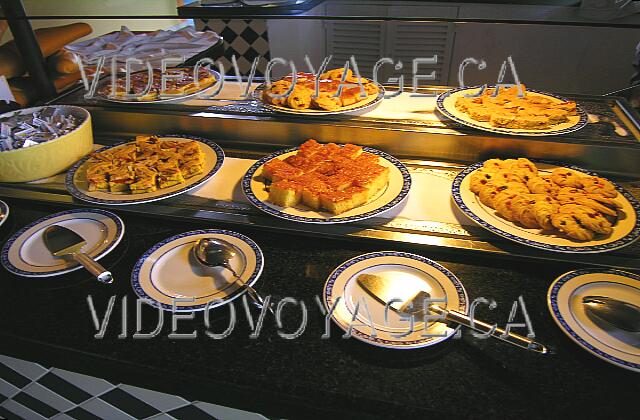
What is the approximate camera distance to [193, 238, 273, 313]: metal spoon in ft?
3.20

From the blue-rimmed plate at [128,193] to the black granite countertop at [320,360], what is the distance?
0.25 meters

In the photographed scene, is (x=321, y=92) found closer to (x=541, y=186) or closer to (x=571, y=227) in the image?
(x=541, y=186)

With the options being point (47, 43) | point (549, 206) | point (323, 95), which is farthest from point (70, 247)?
point (47, 43)

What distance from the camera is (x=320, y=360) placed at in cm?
84

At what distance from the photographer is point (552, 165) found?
1.27 meters

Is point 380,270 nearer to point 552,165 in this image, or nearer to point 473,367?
point 473,367

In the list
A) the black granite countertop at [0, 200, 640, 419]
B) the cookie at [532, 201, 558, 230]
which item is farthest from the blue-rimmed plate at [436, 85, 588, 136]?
the black granite countertop at [0, 200, 640, 419]

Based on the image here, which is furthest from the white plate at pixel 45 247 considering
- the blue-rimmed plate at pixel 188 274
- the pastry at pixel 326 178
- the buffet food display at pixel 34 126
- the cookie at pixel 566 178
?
the cookie at pixel 566 178

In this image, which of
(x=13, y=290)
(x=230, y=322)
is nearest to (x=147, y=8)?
(x=13, y=290)

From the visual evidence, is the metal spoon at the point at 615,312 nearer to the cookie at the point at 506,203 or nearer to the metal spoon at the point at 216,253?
the cookie at the point at 506,203

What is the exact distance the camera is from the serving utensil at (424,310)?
817 mm

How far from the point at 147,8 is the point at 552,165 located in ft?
4.30

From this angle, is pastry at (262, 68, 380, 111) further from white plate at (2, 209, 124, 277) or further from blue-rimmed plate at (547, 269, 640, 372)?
blue-rimmed plate at (547, 269, 640, 372)

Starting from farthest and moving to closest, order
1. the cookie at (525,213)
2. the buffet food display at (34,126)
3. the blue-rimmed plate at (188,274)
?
the buffet food display at (34,126)
the cookie at (525,213)
the blue-rimmed plate at (188,274)
